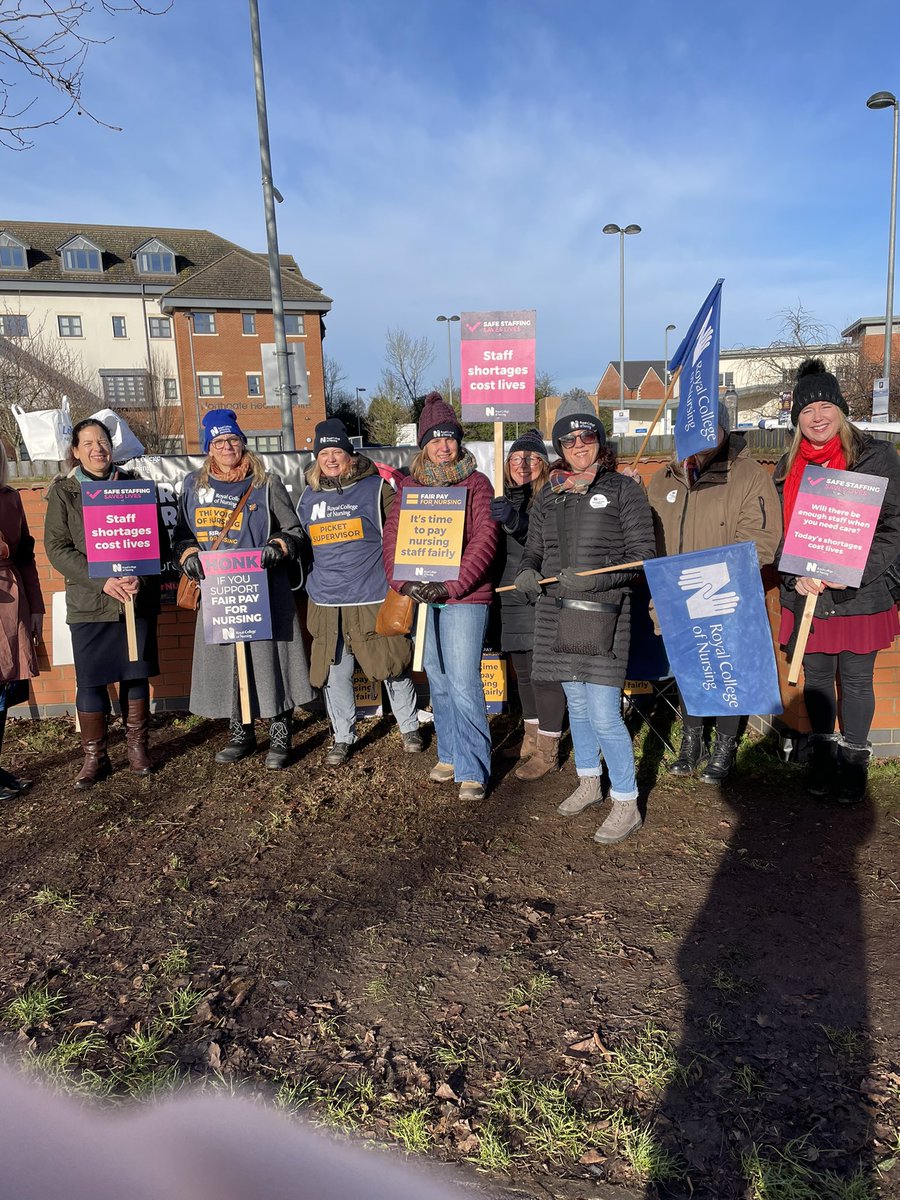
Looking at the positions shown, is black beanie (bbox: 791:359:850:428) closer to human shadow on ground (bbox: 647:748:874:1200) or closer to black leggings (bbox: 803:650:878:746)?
black leggings (bbox: 803:650:878:746)

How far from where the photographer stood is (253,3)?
10500 mm

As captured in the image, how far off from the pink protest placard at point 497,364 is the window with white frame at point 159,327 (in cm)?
4528

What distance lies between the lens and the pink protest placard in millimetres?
4867

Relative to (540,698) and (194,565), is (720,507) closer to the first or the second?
(540,698)

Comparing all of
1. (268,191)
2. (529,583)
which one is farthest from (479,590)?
(268,191)

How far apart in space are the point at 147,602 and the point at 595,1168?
386 cm

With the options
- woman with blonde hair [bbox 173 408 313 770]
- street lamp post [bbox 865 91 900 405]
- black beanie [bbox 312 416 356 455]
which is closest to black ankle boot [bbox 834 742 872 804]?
woman with blonde hair [bbox 173 408 313 770]

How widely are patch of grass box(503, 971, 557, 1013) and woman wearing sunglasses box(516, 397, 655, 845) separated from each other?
3.64ft

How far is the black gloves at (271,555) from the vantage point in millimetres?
4584

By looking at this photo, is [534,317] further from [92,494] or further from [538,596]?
[92,494]

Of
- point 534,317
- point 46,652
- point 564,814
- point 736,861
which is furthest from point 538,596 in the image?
point 46,652

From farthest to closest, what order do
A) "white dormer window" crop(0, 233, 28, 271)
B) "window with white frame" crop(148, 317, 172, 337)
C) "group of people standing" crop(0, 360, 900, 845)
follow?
1. "window with white frame" crop(148, 317, 172, 337)
2. "white dormer window" crop(0, 233, 28, 271)
3. "group of people standing" crop(0, 360, 900, 845)

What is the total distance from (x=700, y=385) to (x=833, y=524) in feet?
3.00

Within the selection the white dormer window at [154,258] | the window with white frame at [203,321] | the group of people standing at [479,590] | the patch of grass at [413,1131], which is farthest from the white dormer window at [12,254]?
the patch of grass at [413,1131]
